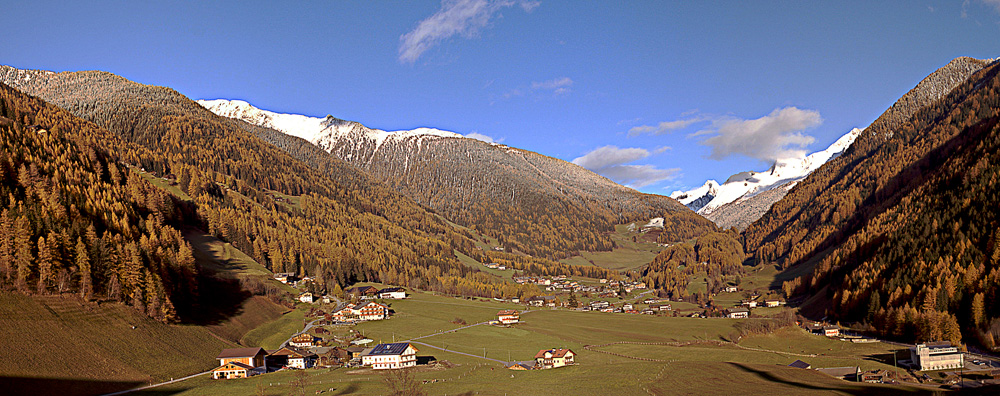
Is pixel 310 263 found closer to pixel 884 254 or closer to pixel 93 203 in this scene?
pixel 93 203

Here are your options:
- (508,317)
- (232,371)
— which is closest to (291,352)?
(232,371)

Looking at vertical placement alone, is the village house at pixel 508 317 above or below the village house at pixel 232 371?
above

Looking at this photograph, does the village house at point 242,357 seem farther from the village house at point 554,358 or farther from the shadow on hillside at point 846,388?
the shadow on hillside at point 846,388

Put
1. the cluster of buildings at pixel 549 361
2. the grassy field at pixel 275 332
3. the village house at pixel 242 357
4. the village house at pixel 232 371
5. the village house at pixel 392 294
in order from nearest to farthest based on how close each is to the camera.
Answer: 1. the village house at pixel 232 371
2. the village house at pixel 242 357
3. the cluster of buildings at pixel 549 361
4. the grassy field at pixel 275 332
5. the village house at pixel 392 294

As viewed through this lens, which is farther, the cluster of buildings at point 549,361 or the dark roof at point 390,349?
the cluster of buildings at point 549,361

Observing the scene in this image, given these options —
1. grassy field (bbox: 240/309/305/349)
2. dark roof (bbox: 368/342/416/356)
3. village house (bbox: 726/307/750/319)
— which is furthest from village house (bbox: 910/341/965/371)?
grassy field (bbox: 240/309/305/349)

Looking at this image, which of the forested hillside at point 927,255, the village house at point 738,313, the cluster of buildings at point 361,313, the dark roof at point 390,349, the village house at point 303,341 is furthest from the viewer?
the village house at point 738,313

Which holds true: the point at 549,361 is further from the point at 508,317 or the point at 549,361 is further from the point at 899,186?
the point at 899,186

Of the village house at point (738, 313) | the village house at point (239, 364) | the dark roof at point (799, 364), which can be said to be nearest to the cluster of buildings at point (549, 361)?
the dark roof at point (799, 364)
